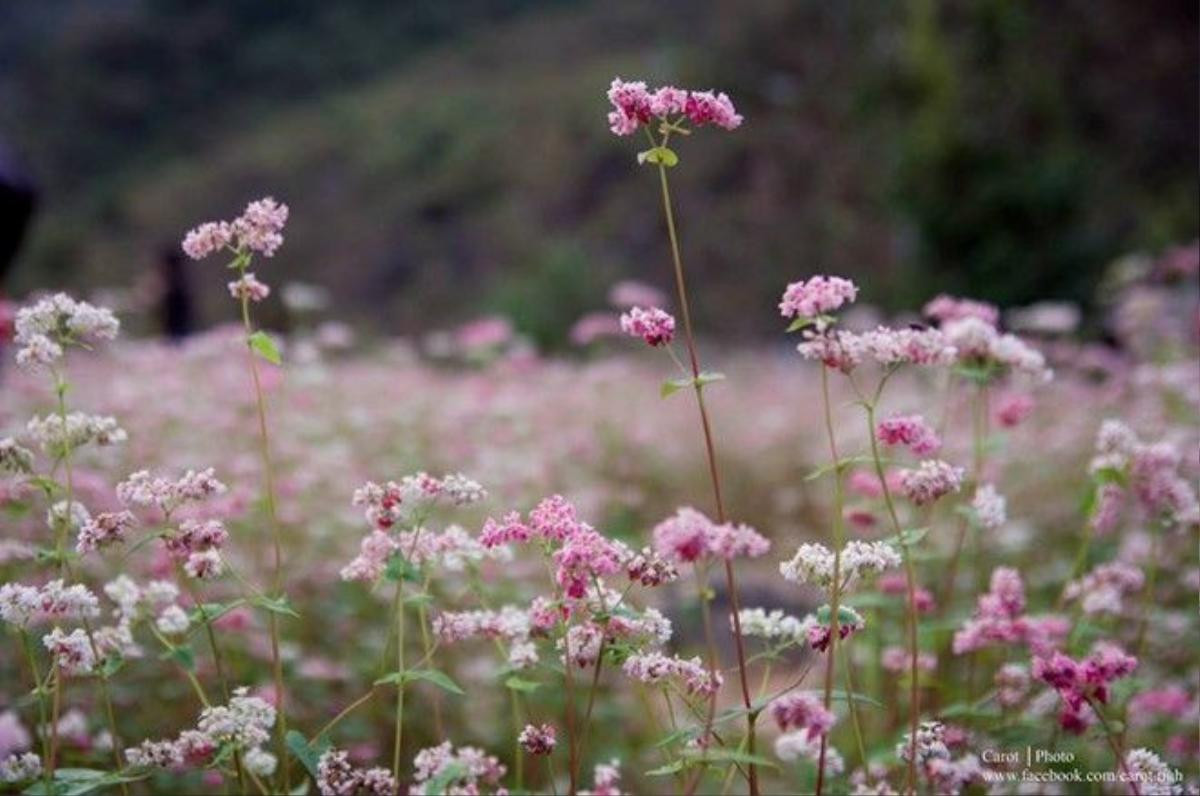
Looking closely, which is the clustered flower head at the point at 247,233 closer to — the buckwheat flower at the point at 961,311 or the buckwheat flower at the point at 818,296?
the buckwheat flower at the point at 818,296

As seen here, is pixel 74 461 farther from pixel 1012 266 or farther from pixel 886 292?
pixel 886 292

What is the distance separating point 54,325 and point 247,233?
31 centimetres

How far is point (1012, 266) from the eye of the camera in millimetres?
12203

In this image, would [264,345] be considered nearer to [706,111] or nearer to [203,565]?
[203,565]

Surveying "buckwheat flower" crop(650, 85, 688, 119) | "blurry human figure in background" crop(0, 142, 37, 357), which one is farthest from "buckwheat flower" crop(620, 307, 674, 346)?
"blurry human figure in background" crop(0, 142, 37, 357)

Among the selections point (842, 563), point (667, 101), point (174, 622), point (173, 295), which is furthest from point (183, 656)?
point (173, 295)

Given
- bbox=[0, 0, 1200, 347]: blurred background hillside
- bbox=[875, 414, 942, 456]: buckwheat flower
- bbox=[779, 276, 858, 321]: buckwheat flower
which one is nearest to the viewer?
bbox=[779, 276, 858, 321]: buckwheat flower

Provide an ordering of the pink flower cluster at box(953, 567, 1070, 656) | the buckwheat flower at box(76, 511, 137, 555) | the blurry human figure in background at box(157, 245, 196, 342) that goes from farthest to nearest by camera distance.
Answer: the blurry human figure in background at box(157, 245, 196, 342) → the pink flower cluster at box(953, 567, 1070, 656) → the buckwheat flower at box(76, 511, 137, 555)

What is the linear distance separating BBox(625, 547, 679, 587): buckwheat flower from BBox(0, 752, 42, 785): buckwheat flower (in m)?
0.92

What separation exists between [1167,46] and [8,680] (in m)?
14.8

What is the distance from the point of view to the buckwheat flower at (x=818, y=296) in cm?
188

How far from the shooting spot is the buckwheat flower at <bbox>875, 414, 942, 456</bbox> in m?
2.09

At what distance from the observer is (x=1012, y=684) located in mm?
2516

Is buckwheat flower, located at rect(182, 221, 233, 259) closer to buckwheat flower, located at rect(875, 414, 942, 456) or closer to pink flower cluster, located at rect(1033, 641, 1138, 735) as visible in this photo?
buckwheat flower, located at rect(875, 414, 942, 456)
